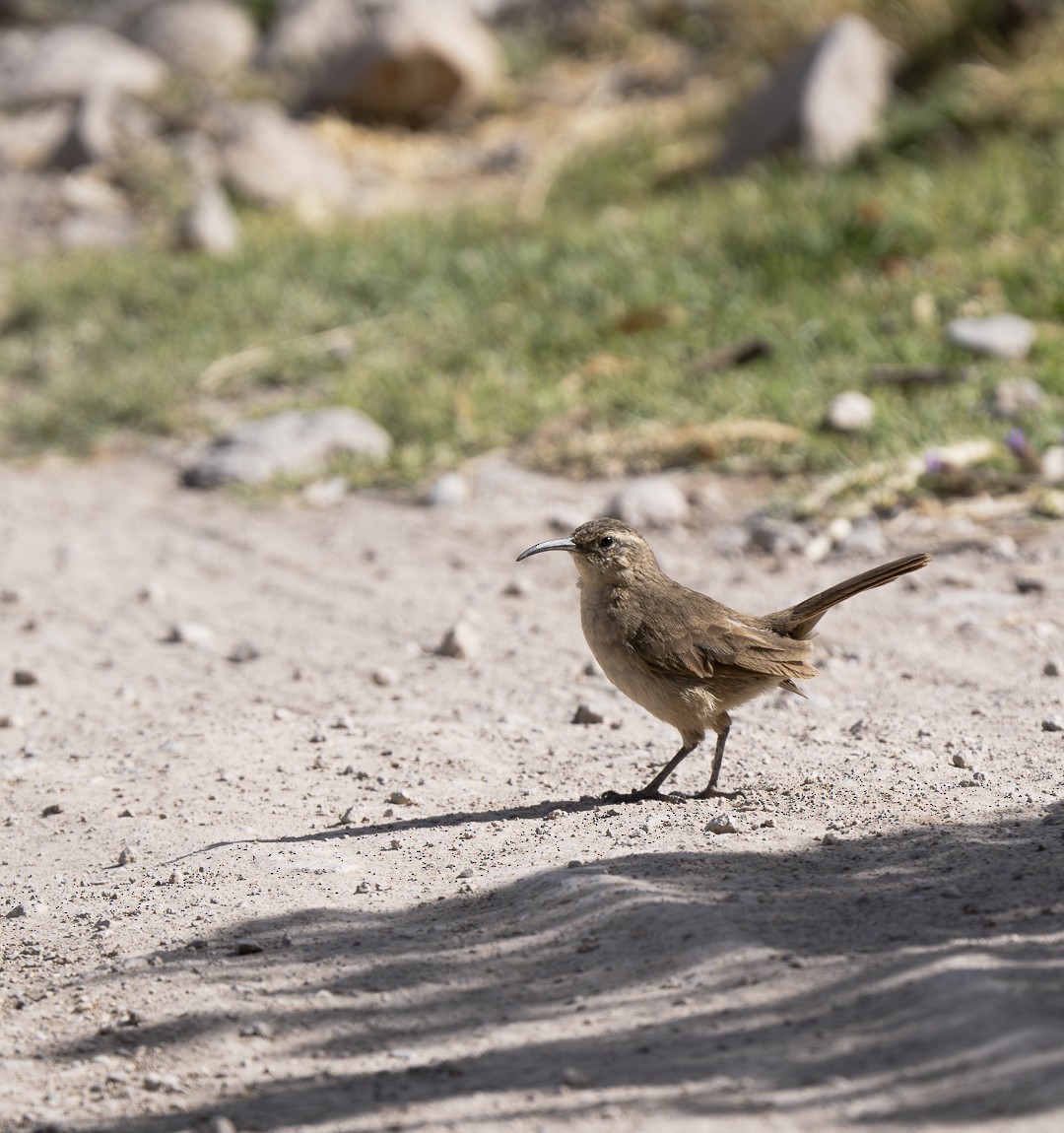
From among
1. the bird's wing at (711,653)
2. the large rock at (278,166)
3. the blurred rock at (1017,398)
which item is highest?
the large rock at (278,166)

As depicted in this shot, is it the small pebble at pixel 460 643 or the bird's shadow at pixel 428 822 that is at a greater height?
the small pebble at pixel 460 643

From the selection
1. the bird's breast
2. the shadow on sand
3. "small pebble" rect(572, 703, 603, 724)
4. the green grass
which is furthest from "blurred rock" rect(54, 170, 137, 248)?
the shadow on sand

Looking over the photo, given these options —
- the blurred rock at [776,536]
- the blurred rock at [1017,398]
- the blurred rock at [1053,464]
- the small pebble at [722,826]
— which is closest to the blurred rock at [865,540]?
the blurred rock at [776,536]

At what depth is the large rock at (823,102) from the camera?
39.7 feet

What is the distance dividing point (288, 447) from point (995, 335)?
151 inches

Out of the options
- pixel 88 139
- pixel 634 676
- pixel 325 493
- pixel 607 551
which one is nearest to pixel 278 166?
pixel 88 139

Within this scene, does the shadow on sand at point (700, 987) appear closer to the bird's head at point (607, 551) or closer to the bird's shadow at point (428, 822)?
the bird's shadow at point (428, 822)

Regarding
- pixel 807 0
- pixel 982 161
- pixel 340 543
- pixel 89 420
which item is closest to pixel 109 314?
pixel 89 420

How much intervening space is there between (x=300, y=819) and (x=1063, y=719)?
7.90ft

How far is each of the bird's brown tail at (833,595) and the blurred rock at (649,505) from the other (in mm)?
2406

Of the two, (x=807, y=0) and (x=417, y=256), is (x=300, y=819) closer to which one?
(x=417, y=256)

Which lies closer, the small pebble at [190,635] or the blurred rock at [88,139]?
the small pebble at [190,635]

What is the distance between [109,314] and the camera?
1127 cm

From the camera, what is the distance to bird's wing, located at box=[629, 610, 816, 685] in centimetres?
461
